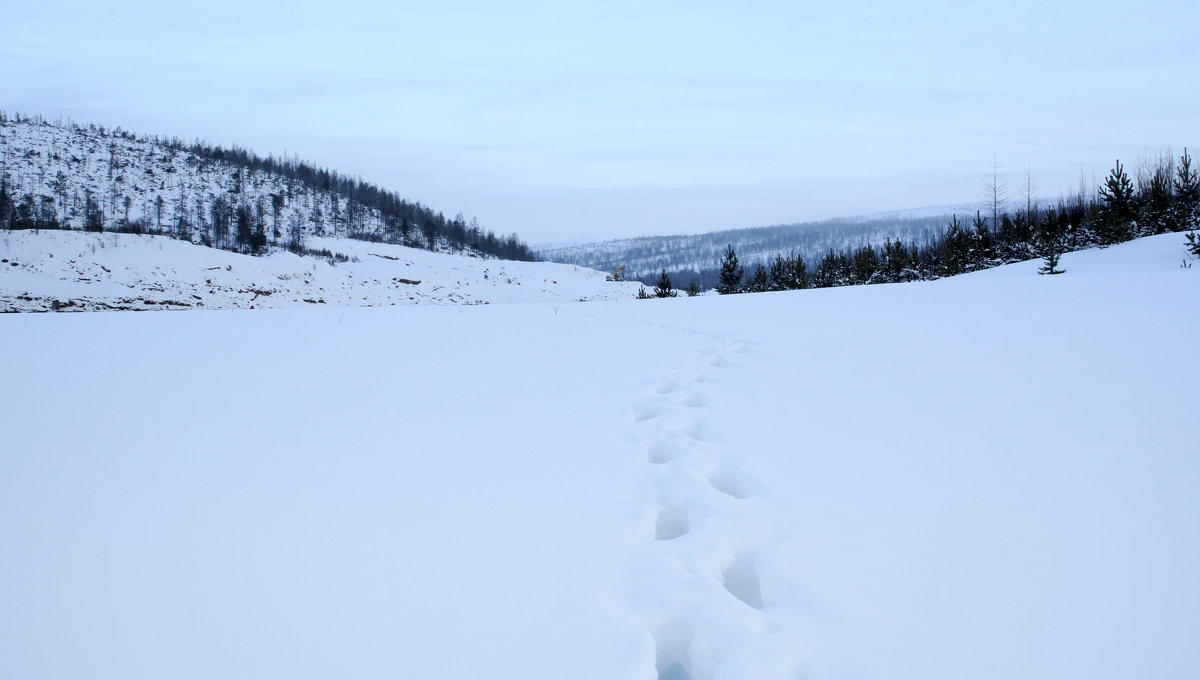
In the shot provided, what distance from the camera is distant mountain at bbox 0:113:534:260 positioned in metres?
48.0

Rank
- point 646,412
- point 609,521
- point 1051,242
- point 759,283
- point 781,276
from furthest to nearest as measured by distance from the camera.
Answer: point 781,276 → point 759,283 → point 1051,242 → point 646,412 → point 609,521

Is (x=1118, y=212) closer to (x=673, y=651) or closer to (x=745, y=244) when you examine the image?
(x=673, y=651)

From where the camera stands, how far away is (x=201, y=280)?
23531 millimetres

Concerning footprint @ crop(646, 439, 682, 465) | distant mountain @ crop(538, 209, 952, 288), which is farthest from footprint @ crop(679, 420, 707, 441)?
distant mountain @ crop(538, 209, 952, 288)

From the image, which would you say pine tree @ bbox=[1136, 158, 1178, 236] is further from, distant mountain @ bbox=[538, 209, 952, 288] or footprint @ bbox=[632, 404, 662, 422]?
distant mountain @ bbox=[538, 209, 952, 288]

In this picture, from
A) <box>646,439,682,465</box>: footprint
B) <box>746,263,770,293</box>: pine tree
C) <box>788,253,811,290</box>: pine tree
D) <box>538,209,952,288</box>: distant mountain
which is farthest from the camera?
<box>538,209,952,288</box>: distant mountain

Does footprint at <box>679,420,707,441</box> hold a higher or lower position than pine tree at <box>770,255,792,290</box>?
lower

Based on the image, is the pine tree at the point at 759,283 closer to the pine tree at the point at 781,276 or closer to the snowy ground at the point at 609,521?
the pine tree at the point at 781,276

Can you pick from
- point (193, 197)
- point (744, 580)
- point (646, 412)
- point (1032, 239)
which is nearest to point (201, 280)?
point (646, 412)

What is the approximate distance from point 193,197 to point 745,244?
11184cm

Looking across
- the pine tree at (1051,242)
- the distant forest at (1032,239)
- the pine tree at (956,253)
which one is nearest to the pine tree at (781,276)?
the distant forest at (1032,239)

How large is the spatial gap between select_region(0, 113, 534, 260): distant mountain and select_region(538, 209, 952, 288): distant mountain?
163 feet

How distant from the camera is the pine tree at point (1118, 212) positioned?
17.0m

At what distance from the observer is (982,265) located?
20.8 metres
